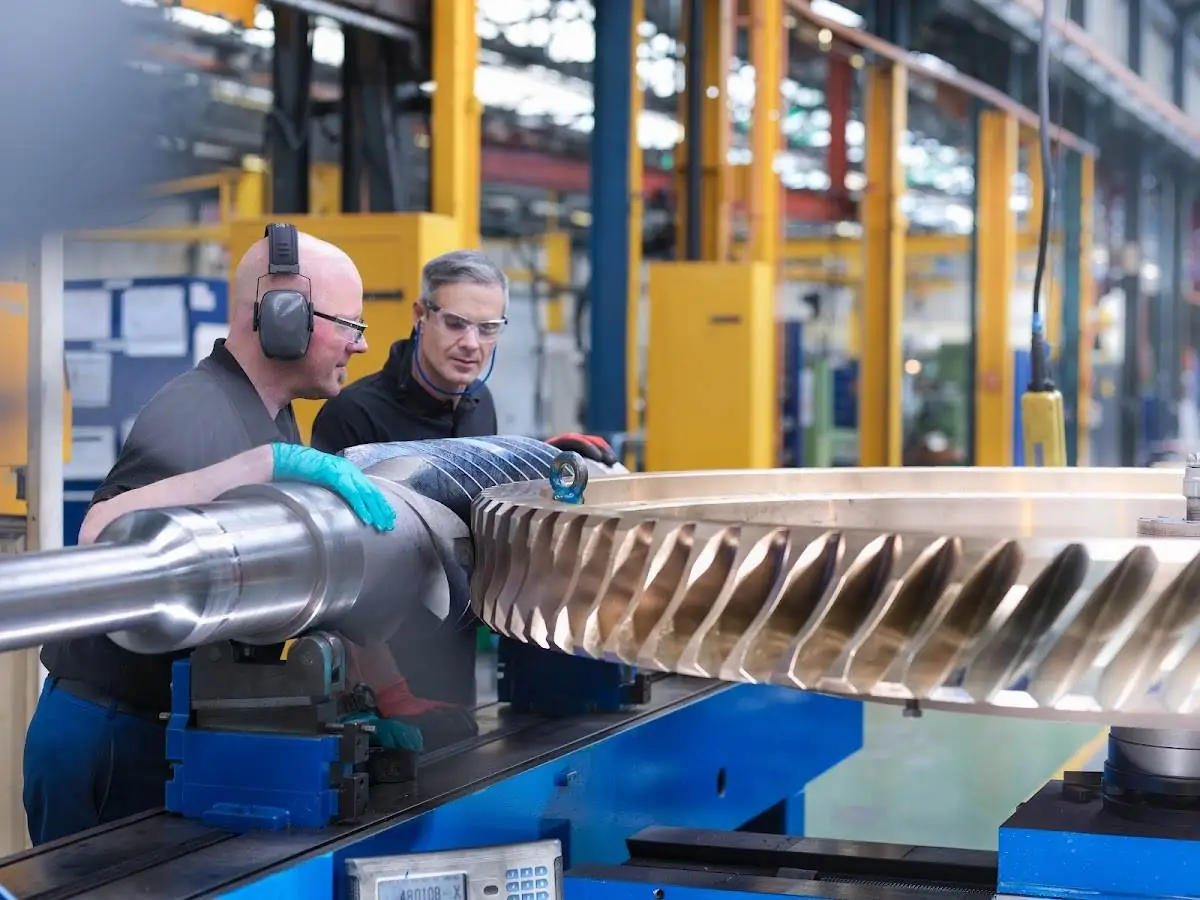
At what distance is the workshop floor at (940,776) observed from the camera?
150 inches

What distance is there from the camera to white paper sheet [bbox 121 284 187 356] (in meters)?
4.90

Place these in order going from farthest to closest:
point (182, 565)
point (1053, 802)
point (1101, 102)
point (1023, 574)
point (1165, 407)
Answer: point (1165, 407) → point (1101, 102) → point (1053, 802) → point (182, 565) → point (1023, 574)

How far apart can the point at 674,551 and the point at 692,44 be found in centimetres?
520

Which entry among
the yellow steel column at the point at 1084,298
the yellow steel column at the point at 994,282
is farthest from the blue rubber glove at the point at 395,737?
the yellow steel column at the point at 1084,298

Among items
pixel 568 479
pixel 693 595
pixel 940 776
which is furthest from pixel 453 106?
pixel 693 595

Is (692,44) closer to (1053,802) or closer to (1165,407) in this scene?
(1053,802)

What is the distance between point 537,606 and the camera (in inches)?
41.5

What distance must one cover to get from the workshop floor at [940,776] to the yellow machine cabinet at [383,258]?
164cm

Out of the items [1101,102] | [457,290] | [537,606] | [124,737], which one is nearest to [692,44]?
[457,290]

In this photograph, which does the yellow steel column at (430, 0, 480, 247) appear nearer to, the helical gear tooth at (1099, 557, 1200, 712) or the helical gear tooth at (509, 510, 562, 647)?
the helical gear tooth at (509, 510, 562, 647)

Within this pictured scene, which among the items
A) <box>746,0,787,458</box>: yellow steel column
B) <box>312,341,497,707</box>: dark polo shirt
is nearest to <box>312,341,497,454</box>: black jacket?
<box>312,341,497,707</box>: dark polo shirt

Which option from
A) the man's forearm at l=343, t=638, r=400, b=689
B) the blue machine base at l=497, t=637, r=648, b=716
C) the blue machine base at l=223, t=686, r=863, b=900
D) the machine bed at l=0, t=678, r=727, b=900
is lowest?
the blue machine base at l=223, t=686, r=863, b=900

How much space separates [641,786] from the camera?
1670 mm

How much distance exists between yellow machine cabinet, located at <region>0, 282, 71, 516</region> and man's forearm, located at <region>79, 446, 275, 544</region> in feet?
3.51
